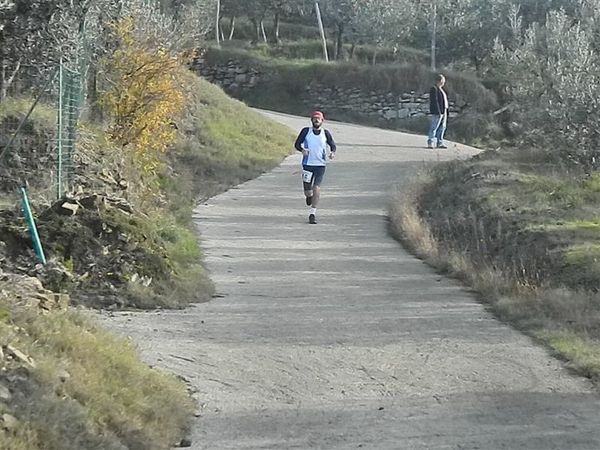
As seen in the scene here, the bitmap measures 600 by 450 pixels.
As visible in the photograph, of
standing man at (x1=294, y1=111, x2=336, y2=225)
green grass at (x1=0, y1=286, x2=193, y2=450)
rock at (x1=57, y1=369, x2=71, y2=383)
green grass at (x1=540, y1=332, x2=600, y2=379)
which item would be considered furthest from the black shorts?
rock at (x1=57, y1=369, x2=71, y2=383)

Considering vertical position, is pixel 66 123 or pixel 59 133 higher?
pixel 66 123

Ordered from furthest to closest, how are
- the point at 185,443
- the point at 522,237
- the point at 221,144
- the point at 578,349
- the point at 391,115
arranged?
the point at 391,115 → the point at 221,144 → the point at 522,237 → the point at 578,349 → the point at 185,443

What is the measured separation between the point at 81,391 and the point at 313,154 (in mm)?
9247

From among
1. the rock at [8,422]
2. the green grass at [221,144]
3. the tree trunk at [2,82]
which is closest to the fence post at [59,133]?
the tree trunk at [2,82]

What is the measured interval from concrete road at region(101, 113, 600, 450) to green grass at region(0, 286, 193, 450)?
316mm

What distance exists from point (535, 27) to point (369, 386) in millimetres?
22578

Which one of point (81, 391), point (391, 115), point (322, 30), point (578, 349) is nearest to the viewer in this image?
point (81, 391)

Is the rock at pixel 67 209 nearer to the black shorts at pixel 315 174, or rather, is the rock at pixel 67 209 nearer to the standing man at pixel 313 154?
the standing man at pixel 313 154

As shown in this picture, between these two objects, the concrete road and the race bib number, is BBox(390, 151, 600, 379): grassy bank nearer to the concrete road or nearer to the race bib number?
the concrete road

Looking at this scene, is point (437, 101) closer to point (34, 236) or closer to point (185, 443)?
point (34, 236)

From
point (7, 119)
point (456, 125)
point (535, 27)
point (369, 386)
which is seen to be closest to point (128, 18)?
point (7, 119)

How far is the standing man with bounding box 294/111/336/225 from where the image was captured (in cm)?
1495

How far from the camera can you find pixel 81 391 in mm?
6051

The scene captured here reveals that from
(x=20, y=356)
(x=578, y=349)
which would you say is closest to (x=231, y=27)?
(x=578, y=349)
